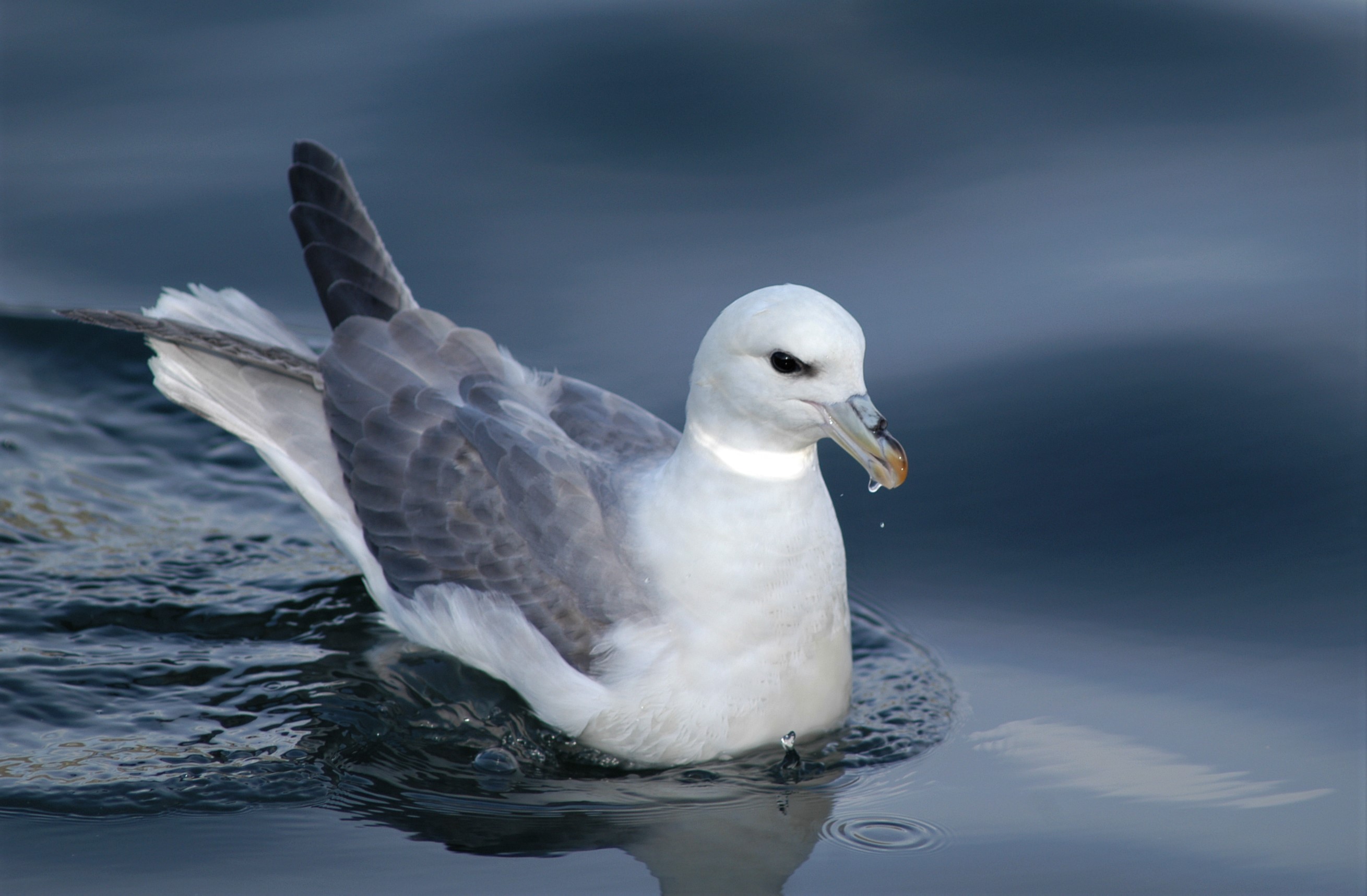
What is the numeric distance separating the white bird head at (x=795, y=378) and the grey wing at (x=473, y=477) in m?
0.61

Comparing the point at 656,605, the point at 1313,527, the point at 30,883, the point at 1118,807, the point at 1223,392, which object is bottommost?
the point at 30,883

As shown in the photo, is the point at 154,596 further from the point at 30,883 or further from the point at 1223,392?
the point at 1223,392

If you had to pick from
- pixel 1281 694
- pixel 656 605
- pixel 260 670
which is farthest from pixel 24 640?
pixel 1281 694

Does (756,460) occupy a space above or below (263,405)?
below

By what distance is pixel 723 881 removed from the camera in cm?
389

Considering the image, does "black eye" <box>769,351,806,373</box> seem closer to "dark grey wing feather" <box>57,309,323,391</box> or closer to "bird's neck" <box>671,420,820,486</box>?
"bird's neck" <box>671,420,820,486</box>

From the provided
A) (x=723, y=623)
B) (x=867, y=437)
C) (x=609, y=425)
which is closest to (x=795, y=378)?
(x=867, y=437)

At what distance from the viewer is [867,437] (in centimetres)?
398

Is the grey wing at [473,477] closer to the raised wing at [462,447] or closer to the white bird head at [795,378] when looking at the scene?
the raised wing at [462,447]

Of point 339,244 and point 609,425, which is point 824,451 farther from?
point 339,244

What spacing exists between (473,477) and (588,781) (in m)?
1.09

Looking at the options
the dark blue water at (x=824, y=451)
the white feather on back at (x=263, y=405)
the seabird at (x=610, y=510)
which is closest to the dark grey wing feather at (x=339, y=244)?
the seabird at (x=610, y=510)

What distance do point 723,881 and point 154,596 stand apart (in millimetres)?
2402

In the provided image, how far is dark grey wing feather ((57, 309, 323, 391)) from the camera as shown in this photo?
536 cm
